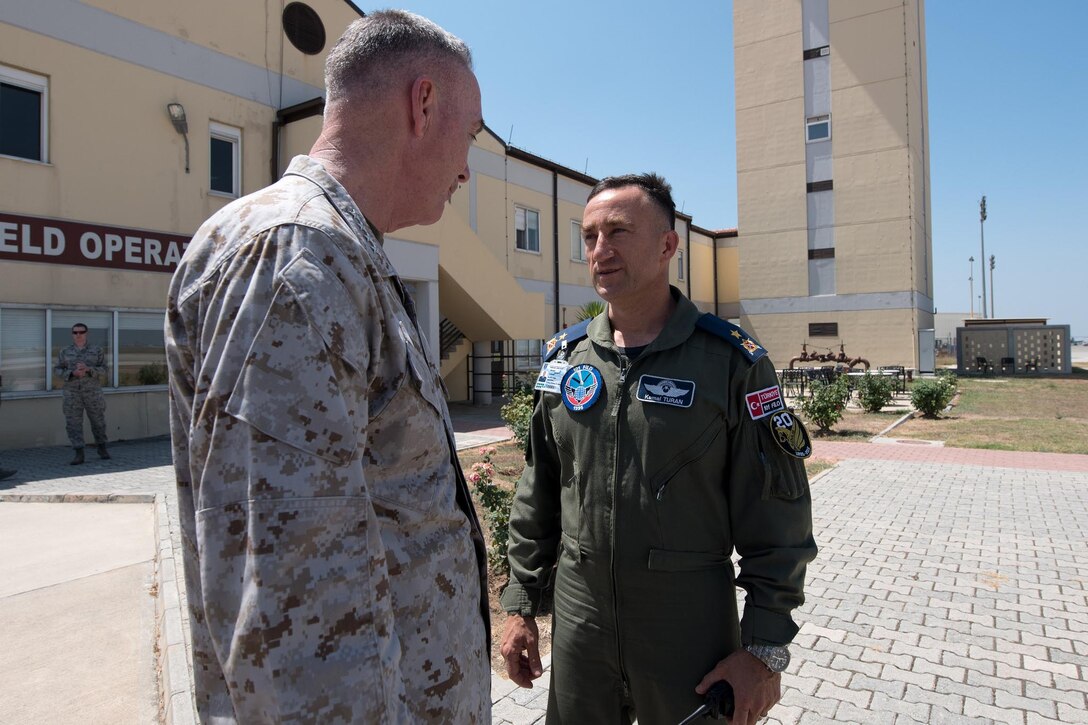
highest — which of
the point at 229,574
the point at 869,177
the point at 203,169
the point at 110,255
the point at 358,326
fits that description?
the point at 869,177

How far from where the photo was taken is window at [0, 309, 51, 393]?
392 inches

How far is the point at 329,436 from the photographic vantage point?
94 centimetres

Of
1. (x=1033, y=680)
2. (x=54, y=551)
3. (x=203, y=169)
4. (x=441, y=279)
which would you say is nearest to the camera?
(x=1033, y=680)

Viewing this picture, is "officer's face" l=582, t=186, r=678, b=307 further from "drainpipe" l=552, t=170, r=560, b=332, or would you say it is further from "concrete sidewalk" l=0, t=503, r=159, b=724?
"drainpipe" l=552, t=170, r=560, b=332

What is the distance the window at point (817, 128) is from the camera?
30719mm

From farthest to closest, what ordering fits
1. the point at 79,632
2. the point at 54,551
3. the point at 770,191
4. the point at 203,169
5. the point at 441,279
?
the point at 770,191 < the point at 441,279 < the point at 203,169 < the point at 54,551 < the point at 79,632

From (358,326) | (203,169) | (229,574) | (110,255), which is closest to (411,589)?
(229,574)

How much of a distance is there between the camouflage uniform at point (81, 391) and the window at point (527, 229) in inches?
546

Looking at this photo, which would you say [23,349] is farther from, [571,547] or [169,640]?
[571,547]

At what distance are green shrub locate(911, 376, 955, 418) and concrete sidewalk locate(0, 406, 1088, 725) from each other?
21.4ft

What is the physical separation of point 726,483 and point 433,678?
1.10 m

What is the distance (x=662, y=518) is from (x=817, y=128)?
33752 millimetres

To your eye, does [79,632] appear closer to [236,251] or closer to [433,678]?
[433,678]

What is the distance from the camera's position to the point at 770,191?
32125 mm
